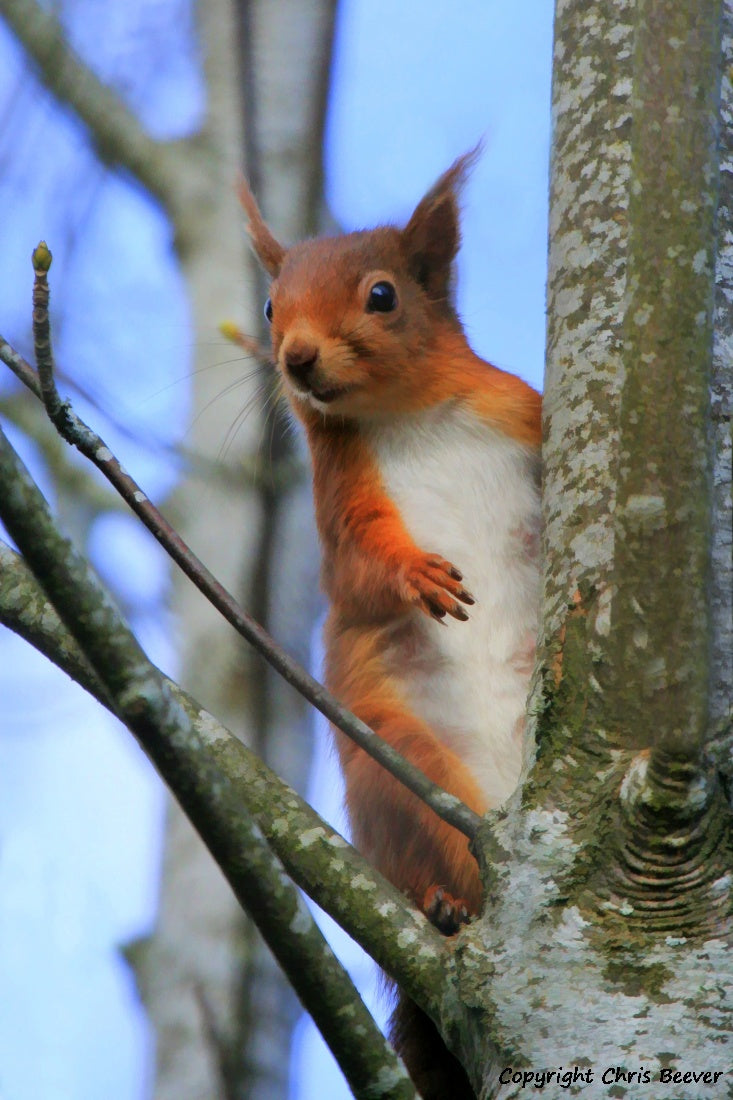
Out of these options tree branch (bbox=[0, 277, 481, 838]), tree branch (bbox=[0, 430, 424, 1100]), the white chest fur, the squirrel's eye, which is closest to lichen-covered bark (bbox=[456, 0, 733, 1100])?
tree branch (bbox=[0, 277, 481, 838])

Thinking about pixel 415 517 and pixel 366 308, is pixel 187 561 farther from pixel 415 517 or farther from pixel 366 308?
pixel 366 308

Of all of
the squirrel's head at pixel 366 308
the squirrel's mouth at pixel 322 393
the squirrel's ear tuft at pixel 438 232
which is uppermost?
the squirrel's ear tuft at pixel 438 232

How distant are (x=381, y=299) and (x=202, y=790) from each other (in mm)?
2129

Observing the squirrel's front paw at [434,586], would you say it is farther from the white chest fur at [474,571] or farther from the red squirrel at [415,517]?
the white chest fur at [474,571]

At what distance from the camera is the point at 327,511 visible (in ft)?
10.9

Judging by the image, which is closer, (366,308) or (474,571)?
(474,571)

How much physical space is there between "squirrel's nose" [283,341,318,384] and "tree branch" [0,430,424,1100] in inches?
68.2

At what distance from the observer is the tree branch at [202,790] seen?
146 cm

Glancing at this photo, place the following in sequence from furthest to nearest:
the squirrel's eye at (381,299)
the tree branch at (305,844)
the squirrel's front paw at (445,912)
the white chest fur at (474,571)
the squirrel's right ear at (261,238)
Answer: the squirrel's right ear at (261,238) → the squirrel's eye at (381,299) → the white chest fur at (474,571) → the squirrel's front paw at (445,912) → the tree branch at (305,844)

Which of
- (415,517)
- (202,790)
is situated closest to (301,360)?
(415,517)

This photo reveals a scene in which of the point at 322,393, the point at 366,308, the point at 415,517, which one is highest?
the point at 366,308

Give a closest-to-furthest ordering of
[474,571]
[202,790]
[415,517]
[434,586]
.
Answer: [202,790] → [434,586] → [474,571] → [415,517]

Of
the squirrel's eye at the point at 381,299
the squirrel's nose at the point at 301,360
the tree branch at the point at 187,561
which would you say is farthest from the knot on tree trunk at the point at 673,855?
the squirrel's eye at the point at 381,299

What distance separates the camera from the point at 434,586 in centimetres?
274
